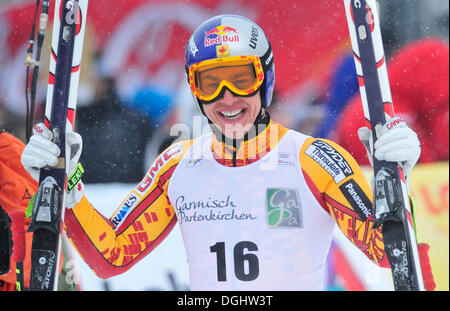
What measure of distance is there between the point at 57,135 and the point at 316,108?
248 centimetres

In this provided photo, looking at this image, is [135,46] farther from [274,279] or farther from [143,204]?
[274,279]

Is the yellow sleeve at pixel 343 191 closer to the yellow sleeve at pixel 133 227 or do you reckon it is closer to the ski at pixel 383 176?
the ski at pixel 383 176

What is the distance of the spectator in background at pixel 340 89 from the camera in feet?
14.4

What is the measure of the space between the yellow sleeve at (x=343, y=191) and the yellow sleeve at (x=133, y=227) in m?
0.64

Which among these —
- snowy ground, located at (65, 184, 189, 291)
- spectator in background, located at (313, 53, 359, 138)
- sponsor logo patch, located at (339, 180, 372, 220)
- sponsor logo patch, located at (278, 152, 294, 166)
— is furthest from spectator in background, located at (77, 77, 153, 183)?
sponsor logo patch, located at (339, 180, 372, 220)

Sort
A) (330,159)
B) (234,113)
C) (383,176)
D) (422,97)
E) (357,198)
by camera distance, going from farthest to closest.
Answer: (422,97), (234,113), (330,159), (357,198), (383,176)

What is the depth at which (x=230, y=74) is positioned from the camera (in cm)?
254

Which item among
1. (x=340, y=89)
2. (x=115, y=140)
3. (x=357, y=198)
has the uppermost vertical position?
(x=340, y=89)

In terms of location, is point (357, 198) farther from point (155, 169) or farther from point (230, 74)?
point (155, 169)

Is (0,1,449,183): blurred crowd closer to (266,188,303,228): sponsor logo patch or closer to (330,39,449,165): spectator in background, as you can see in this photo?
(330,39,449,165): spectator in background

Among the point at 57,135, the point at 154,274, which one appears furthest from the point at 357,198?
the point at 154,274

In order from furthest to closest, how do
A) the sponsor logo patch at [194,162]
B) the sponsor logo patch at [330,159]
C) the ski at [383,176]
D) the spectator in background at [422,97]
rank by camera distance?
1. the spectator in background at [422,97]
2. the sponsor logo patch at [194,162]
3. the sponsor logo patch at [330,159]
4. the ski at [383,176]

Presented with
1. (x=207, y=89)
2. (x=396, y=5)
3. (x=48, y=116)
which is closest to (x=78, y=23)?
(x=48, y=116)

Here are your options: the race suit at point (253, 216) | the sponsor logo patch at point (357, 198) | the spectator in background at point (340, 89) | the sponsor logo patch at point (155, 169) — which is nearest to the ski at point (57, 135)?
the race suit at point (253, 216)
